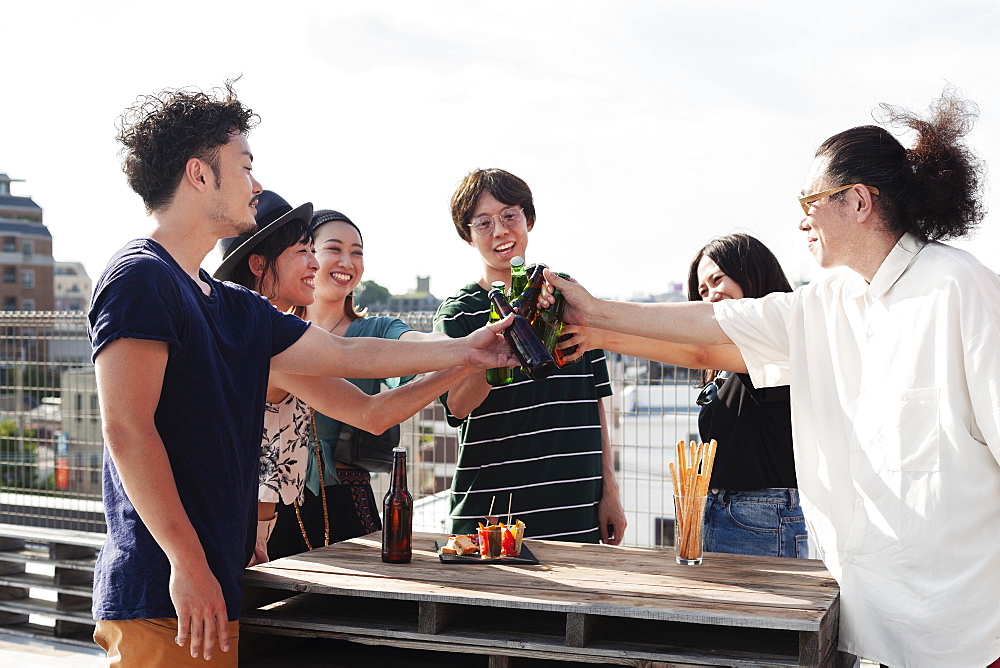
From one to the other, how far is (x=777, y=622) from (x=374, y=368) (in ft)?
4.22

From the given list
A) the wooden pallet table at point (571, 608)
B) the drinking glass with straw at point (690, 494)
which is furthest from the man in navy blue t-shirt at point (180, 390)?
the drinking glass with straw at point (690, 494)

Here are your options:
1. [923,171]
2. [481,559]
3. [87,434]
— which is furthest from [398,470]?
[87,434]

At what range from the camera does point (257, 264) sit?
3.23 metres

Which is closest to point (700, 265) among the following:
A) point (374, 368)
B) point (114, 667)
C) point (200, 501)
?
point (374, 368)

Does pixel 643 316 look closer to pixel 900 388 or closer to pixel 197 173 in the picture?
pixel 900 388

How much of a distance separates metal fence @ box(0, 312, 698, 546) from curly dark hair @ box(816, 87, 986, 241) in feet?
9.77

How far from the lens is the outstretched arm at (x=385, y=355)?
2543 mm

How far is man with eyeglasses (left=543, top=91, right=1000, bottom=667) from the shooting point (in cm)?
217

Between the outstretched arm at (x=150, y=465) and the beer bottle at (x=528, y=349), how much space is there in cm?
112

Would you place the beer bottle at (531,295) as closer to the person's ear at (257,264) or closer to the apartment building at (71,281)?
the person's ear at (257,264)

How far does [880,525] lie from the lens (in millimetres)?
2266

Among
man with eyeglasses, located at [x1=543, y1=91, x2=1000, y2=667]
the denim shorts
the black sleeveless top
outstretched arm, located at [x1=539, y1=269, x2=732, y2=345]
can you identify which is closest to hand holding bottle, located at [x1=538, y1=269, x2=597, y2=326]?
outstretched arm, located at [x1=539, y1=269, x2=732, y2=345]

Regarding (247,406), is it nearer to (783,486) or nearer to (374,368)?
(374,368)

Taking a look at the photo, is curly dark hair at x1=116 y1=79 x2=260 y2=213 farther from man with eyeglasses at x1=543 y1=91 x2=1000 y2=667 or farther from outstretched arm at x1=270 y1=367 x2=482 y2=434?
man with eyeglasses at x1=543 y1=91 x2=1000 y2=667
